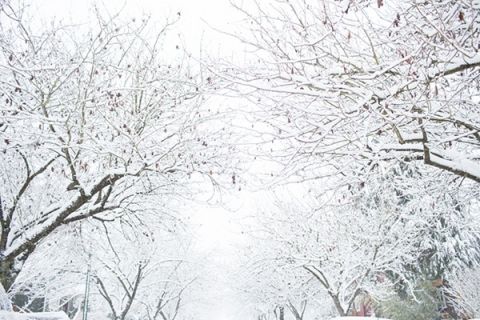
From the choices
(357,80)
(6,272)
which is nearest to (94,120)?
(6,272)

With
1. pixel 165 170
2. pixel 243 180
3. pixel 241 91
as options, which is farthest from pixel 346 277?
pixel 241 91

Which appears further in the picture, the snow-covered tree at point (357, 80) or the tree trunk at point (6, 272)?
the tree trunk at point (6, 272)

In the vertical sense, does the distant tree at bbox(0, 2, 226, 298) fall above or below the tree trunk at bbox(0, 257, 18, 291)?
above

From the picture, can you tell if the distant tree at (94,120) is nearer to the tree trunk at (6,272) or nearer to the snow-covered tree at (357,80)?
A: the tree trunk at (6,272)

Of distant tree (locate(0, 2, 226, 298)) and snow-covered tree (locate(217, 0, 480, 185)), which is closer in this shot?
snow-covered tree (locate(217, 0, 480, 185))

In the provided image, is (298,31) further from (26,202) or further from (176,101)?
(26,202)

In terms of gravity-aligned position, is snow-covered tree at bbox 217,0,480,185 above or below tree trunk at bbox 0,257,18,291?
above

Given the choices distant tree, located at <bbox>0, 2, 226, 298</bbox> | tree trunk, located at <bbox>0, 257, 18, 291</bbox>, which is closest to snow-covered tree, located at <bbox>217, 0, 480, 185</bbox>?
distant tree, located at <bbox>0, 2, 226, 298</bbox>

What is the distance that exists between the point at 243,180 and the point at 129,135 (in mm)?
2459

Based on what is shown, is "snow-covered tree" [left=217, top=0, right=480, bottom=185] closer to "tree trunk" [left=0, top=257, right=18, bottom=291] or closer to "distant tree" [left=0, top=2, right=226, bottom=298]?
"distant tree" [left=0, top=2, right=226, bottom=298]

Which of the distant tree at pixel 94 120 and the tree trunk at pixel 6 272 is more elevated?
the distant tree at pixel 94 120

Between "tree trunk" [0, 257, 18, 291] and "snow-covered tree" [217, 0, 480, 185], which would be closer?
"snow-covered tree" [217, 0, 480, 185]

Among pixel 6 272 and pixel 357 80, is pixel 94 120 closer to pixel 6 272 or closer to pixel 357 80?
pixel 6 272

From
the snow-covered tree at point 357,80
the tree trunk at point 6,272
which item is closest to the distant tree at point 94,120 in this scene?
the tree trunk at point 6,272
